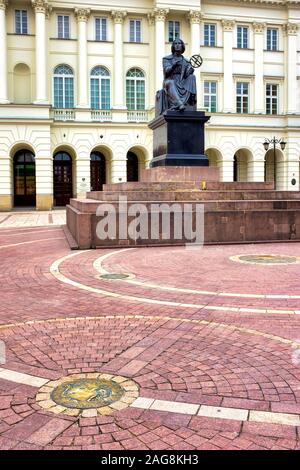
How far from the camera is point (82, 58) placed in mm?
39438

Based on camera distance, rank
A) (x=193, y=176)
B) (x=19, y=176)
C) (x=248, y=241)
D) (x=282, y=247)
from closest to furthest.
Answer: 1. (x=282, y=247)
2. (x=248, y=241)
3. (x=193, y=176)
4. (x=19, y=176)

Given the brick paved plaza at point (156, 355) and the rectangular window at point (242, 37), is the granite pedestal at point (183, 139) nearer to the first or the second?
the brick paved plaza at point (156, 355)

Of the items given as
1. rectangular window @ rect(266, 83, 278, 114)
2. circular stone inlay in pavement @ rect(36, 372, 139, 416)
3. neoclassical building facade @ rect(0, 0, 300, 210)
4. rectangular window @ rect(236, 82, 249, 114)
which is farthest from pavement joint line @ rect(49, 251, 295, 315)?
rectangular window @ rect(266, 83, 278, 114)

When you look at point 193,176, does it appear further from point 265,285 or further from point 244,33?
point 244,33

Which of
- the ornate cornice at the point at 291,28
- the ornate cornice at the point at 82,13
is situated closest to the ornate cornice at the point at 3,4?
the ornate cornice at the point at 82,13

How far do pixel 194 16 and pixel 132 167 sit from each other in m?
13.4

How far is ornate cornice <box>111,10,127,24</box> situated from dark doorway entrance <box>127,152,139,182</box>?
1068 centimetres

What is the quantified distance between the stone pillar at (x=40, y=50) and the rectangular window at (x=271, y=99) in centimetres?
1941

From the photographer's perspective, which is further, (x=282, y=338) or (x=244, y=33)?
(x=244, y=33)

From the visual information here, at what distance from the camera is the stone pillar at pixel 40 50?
123 feet

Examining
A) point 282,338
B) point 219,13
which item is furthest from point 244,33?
point 282,338
